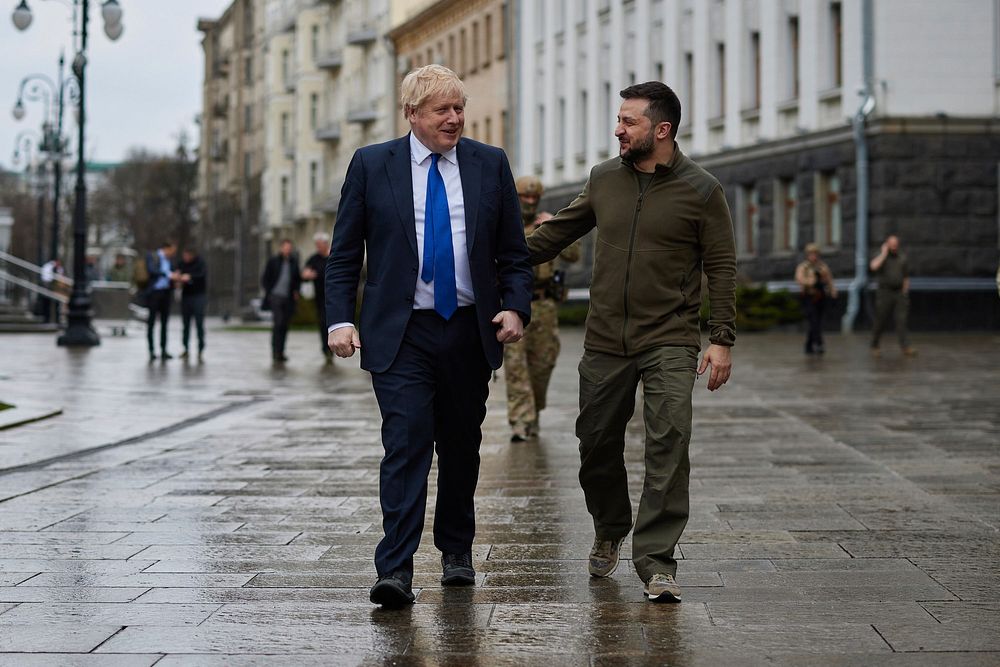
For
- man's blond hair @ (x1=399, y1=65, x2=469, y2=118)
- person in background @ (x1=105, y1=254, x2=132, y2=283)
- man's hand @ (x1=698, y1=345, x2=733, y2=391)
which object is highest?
person in background @ (x1=105, y1=254, x2=132, y2=283)

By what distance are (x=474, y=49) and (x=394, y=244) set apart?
5772 cm

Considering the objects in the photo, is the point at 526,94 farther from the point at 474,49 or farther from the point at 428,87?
the point at 428,87

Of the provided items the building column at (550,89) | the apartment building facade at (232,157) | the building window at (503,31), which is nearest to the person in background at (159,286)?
the building column at (550,89)

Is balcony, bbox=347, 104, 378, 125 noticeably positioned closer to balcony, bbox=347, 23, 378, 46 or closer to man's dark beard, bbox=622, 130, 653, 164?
balcony, bbox=347, 23, 378, 46

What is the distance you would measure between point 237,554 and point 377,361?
1.49 m

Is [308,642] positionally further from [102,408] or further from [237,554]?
[102,408]

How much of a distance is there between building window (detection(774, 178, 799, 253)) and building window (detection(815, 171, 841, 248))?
1.60 meters

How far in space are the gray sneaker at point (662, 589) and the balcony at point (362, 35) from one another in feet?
235

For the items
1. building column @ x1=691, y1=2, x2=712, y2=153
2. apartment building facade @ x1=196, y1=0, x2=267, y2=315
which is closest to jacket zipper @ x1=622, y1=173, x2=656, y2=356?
building column @ x1=691, y1=2, x2=712, y2=153

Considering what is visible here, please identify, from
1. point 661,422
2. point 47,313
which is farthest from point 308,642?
point 47,313

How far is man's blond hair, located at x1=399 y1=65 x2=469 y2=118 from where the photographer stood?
628 cm

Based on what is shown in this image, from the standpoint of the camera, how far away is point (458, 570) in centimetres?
659

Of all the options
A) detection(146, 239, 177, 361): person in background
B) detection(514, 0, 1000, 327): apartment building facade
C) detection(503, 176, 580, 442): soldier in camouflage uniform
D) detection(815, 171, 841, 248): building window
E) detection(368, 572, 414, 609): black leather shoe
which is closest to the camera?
detection(368, 572, 414, 609): black leather shoe

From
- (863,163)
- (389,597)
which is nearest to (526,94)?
(863,163)
